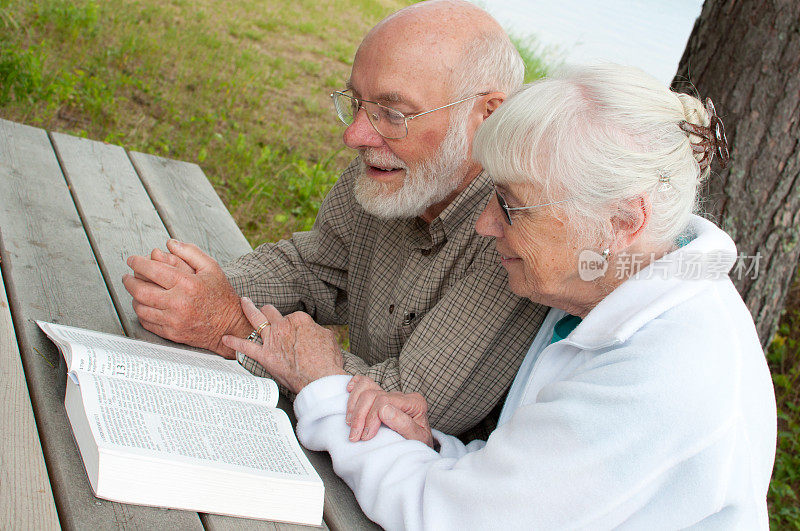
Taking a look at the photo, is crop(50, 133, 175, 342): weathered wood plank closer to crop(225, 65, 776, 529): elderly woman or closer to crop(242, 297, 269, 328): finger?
crop(242, 297, 269, 328): finger

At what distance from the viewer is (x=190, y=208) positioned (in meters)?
2.81

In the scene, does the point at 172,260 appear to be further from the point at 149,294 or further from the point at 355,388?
the point at 355,388

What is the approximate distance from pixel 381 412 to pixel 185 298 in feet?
2.20

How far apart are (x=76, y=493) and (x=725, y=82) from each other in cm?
261

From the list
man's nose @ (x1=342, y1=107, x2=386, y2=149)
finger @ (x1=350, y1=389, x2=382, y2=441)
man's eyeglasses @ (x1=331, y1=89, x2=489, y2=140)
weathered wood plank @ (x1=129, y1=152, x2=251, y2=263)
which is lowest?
weathered wood plank @ (x1=129, y1=152, x2=251, y2=263)

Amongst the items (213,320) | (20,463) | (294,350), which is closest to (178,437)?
(20,463)

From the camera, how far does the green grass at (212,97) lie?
464 cm

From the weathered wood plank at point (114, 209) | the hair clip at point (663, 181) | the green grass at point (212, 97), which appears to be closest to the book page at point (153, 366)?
the weathered wood plank at point (114, 209)

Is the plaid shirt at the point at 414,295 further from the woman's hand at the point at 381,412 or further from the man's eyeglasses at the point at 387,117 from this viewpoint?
the man's eyeglasses at the point at 387,117

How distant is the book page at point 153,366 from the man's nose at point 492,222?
2.06 ft

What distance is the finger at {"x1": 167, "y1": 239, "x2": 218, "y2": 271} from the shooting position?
7.11 ft

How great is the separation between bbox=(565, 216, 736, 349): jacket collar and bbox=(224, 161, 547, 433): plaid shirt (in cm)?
46

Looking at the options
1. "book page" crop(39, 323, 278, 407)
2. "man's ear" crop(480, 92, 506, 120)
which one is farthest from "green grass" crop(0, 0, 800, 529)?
"book page" crop(39, 323, 278, 407)

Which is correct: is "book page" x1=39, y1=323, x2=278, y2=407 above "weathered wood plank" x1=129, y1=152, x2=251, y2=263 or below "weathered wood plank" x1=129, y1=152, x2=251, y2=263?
above
